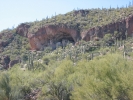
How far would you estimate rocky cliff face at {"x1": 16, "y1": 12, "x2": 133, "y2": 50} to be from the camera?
62.5 m

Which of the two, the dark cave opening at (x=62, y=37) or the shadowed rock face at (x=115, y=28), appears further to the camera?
the dark cave opening at (x=62, y=37)

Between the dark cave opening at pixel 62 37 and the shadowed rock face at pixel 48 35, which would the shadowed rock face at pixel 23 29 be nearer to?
the shadowed rock face at pixel 48 35

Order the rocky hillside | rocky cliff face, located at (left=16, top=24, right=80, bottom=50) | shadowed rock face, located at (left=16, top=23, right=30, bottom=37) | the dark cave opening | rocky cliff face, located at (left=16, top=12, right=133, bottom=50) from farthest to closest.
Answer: shadowed rock face, located at (left=16, top=23, right=30, bottom=37) < the dark cave opening < rocky cliff face, located at (left=16, top=24, right=80, bottom=50) < the rocky hillside < rocky cliff face, located at (left=16, top=12, right=133, bottom=50)

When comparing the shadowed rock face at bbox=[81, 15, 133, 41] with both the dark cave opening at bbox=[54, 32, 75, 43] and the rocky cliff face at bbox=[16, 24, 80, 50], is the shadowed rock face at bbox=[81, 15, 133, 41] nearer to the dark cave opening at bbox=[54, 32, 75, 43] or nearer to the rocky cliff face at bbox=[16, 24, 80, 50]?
the rocky cliff face at bbox=[16, 24, 80, 50]

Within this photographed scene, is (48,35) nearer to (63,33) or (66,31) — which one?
(63,33)

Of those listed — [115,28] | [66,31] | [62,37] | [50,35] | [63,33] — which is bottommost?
[62,37]

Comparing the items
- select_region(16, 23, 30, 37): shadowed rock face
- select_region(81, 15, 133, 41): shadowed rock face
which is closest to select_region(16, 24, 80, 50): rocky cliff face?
select_region(16, 23, 30, 37): shadowed rock face

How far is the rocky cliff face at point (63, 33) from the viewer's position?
205ft

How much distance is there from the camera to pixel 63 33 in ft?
244

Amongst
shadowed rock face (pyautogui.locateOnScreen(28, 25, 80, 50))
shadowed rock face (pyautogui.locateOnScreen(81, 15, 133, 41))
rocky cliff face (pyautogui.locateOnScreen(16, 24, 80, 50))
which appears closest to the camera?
shadowed rock face (pyautogui.locateOnScreen(81, 15, 133, 41))

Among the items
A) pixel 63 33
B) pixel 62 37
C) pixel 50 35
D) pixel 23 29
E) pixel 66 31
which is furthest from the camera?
pixel 23 29

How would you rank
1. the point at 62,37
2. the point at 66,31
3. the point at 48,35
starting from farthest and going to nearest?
1. the point at 62,37
2. the point at 48,35
3. the point at 66,31

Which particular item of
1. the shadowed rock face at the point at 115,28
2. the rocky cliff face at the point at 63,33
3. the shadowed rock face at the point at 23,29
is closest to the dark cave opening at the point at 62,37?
the rocky cliff face at the point at 63,33

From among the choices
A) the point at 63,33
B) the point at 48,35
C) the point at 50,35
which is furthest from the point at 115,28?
the point at 48,35
